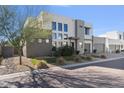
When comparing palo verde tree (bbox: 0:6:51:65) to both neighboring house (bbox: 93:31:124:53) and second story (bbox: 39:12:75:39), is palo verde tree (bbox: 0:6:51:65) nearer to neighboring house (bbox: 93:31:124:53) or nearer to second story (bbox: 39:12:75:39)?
second story (bbox: 39:12:75:39)

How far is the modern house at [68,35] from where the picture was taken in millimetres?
25344

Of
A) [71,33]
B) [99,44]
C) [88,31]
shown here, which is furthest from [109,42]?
[71,33]

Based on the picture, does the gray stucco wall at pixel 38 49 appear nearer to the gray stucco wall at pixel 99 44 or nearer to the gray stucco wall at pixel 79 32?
the gray stucco wall at pixel 79 32

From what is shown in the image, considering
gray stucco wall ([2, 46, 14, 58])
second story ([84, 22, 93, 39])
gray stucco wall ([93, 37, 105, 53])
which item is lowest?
gray stucco wall ([2, 46, 14, 58])

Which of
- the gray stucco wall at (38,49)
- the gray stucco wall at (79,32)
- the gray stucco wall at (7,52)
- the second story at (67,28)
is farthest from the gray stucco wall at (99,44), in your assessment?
the gray stucco wall at (7,52)

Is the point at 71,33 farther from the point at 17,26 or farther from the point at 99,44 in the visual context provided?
the point at 17,26

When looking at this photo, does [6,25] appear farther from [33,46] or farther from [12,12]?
[33,46]

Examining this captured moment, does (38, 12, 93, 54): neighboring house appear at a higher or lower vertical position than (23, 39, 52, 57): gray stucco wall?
higher

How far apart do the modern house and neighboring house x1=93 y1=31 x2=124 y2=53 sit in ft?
10.0

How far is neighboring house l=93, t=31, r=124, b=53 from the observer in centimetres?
4063

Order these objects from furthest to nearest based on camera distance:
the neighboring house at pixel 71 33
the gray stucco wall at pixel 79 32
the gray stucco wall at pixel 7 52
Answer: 1. the gray stucco wall at pixel 79 32
2. the neighboring house at pixel 71 33
3. the gray stucco wall at pixel 7 52

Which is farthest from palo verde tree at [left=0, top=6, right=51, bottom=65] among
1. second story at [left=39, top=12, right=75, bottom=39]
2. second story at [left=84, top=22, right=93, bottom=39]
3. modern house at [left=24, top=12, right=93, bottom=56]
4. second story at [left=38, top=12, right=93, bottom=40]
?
second story at [left=84, top=22, right=93, bottom=39]

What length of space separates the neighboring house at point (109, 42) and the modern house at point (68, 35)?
120 inches
